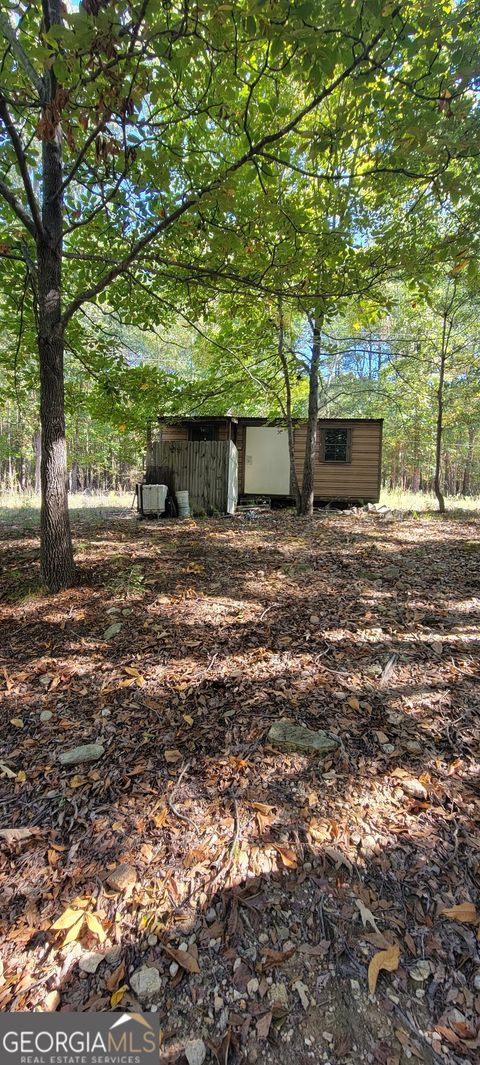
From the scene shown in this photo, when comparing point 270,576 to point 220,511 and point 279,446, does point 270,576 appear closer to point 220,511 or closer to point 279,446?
point 220,511

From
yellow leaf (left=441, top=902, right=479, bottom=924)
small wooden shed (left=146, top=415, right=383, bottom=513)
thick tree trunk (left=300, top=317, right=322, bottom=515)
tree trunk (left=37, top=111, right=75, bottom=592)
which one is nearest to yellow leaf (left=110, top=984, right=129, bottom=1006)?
yellow leaf (left=441, top=902, right=479, bottom=924)

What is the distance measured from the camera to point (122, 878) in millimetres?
1633

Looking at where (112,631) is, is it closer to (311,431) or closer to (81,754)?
(81,754)

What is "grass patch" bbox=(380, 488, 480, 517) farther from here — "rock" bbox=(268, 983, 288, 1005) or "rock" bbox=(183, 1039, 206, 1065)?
"rock" bbox=(183, 1039, 206, 1065)

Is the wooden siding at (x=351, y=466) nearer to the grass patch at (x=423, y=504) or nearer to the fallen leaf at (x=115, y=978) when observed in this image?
the grass patch at (x=423, y=504)

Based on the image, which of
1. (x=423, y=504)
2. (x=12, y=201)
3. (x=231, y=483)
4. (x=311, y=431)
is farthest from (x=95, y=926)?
(x=423, y=504)

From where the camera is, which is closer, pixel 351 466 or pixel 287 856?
pixel 287 856

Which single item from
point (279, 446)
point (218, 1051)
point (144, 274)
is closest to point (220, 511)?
point (279, 446)

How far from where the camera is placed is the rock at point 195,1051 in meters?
1.17

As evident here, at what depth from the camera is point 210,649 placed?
10.7ft

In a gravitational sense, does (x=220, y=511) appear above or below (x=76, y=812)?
above

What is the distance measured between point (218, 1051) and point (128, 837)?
0.76 metres

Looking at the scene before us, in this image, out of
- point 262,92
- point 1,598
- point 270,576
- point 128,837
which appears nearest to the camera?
point 128,837

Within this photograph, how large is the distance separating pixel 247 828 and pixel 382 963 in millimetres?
634
